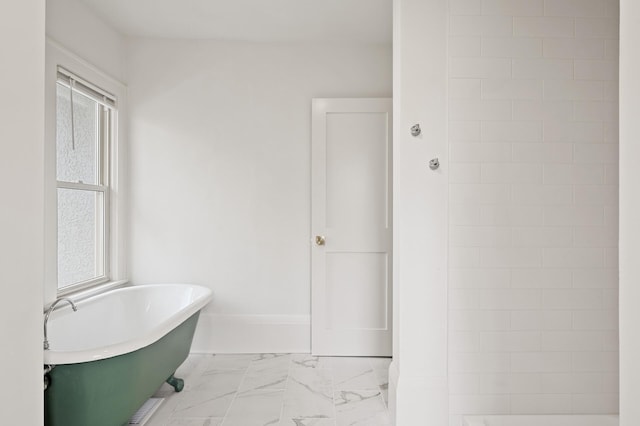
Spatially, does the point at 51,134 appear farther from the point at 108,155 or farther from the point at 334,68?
the point at 334,68

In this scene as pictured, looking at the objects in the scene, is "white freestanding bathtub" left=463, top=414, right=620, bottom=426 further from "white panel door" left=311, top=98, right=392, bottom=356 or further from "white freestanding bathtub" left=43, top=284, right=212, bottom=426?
"white freestanding bathtub" left=43, top=284, right=212, bottom=426

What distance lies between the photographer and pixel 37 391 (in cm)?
69

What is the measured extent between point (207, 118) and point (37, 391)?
9.23 ft

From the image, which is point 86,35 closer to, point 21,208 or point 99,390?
point 99,390

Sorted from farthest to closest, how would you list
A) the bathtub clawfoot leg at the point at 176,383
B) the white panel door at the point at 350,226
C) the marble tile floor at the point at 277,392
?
the white panel door at the point at 350,226 < the bathtub clawfoot leg at the point at 176,383 < the marble tile floor at the point at 277,392

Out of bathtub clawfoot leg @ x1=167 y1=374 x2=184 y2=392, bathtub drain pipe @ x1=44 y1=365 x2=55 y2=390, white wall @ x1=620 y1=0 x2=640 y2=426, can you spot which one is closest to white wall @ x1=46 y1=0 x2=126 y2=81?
bathtub drain pipe @ x1=44 y1=365 x2=55 y2=390

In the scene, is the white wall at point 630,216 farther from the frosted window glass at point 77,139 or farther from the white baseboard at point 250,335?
the frosted window glass at point 77,139

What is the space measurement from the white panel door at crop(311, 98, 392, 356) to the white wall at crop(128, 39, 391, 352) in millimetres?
133

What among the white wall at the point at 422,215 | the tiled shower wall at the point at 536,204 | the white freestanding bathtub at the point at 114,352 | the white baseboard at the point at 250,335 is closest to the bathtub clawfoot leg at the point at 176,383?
the white freestanding bathtub at the point at 114,352

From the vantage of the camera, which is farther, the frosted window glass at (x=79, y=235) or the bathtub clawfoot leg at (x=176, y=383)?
the frosted window glass at (x=79, y=235)

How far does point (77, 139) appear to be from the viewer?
2781 mm

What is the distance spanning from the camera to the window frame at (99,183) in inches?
91.4

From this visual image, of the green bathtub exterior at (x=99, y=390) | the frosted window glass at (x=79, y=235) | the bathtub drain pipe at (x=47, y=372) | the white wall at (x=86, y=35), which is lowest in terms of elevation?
the green bathtub exterior at (x=99, y=390)

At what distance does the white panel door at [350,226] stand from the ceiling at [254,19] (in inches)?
20.8
